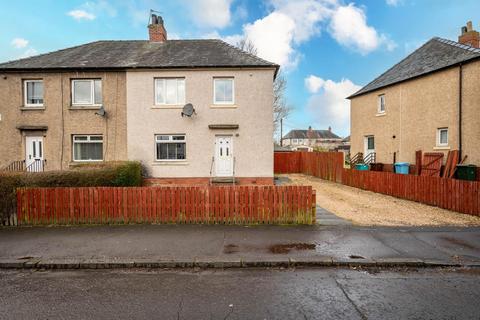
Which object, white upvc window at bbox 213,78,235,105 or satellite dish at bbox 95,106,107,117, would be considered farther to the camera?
white upvc window at bbox 213,78,235,105

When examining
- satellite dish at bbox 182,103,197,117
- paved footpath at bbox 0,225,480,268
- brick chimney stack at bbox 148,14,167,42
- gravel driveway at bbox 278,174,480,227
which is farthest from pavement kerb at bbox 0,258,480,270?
brick chimney stack at bbox 148,14,167,42

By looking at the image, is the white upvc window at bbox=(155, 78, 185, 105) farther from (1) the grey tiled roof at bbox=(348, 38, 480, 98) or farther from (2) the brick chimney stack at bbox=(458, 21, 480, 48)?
(2) the brick chimney stack at bbox=(458, 21, 480, 48)

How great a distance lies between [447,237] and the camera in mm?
7199

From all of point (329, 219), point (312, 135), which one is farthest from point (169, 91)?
point (312, 135)

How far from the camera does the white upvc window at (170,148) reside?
15.8 meters

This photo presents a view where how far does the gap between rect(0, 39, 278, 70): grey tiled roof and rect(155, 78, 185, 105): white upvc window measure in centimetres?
88

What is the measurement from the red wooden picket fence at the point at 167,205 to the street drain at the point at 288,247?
1.78 m

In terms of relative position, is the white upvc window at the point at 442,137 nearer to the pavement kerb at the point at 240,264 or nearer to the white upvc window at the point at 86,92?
the pavement kerb at the point at 240,264

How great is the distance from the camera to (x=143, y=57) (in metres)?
16.6

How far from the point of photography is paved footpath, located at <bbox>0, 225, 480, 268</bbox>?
5641 millimetres

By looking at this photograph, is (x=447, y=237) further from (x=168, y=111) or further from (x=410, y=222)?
(x=168, y=111)

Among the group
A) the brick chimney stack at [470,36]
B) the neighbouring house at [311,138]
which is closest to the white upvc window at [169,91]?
the brick chimney stack at [470,36]

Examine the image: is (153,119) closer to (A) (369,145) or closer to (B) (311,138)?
(A) (369,145)

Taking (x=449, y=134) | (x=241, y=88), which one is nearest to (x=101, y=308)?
(x=241, y=88)
